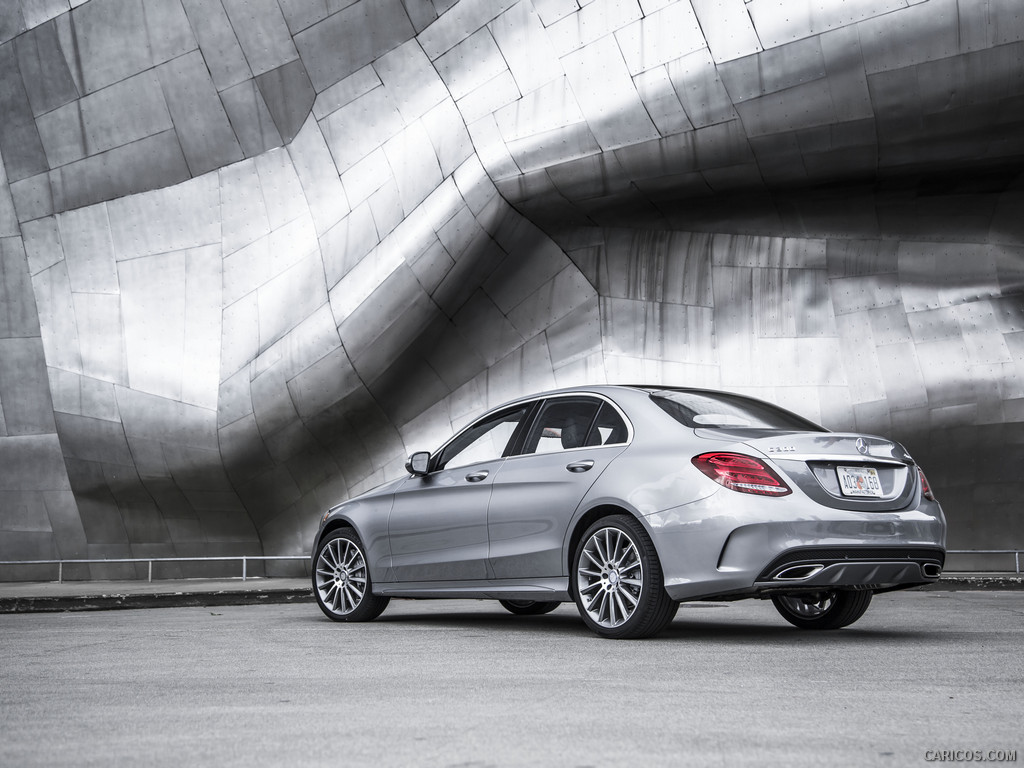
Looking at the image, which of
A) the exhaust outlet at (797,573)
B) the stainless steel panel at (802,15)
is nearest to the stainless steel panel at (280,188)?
the stainless steel panel at (802,15)

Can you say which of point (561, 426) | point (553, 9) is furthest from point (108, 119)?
point (561, 426)

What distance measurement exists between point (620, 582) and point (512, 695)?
80.4 inches

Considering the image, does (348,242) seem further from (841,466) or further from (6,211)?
(841,466)

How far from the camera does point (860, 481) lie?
6.11 meters

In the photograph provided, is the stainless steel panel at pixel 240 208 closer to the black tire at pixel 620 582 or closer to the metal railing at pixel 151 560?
the metal railing at pixel 151 560

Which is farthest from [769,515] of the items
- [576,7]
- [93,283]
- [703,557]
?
[93,283]

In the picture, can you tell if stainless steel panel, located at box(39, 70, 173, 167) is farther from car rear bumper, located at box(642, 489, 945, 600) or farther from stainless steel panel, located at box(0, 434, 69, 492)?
car rear bumper, located at box(642, 489, 945, 600)

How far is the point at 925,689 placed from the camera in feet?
14.5

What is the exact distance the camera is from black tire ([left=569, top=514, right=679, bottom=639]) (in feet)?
20.2

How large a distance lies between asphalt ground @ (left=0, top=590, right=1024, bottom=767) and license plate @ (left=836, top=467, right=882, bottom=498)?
812mm

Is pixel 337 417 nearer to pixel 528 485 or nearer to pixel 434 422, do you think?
pixel 434 422

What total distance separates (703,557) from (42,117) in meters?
13.0

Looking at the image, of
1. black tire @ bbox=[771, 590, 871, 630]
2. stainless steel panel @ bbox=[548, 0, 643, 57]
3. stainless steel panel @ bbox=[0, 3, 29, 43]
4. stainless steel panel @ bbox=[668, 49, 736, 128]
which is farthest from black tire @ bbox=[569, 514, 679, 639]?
stainless steel panel @ bbox=[0, 3, 29, 43]

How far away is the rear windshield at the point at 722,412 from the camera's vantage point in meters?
6.55
